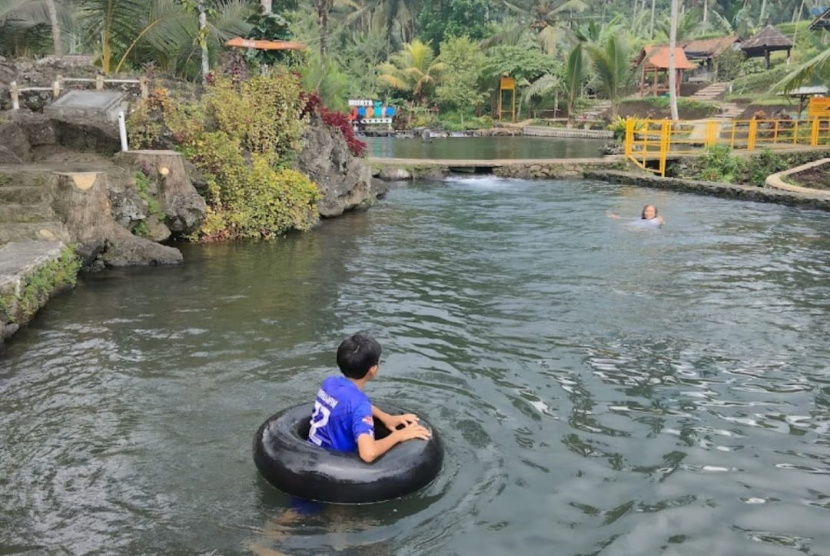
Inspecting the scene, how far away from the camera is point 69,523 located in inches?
195

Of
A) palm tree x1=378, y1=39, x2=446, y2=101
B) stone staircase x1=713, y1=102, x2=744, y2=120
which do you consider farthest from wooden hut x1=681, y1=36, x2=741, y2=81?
palm tree x1=378, y1=39, x2=446, y2=101

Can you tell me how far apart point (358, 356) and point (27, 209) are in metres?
8.61

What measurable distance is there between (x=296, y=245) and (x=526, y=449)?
359 inches

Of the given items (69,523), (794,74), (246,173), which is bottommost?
(69,523)

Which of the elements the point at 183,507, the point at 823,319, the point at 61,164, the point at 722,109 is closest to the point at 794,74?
the point at 823,319

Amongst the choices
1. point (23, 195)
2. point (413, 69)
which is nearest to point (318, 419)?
point (23, 195)

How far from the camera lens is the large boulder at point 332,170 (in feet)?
58.1

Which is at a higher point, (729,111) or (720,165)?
(729,111)

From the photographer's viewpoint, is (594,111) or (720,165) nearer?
(720,165)

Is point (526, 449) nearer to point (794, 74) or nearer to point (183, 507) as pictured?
point (183, 507)

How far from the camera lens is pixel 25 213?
450 inches

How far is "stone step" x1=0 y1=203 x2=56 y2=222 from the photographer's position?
11.3 meters

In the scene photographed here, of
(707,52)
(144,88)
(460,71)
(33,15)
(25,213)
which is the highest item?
(707,52)

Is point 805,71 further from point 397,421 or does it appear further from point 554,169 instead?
point 397,421
